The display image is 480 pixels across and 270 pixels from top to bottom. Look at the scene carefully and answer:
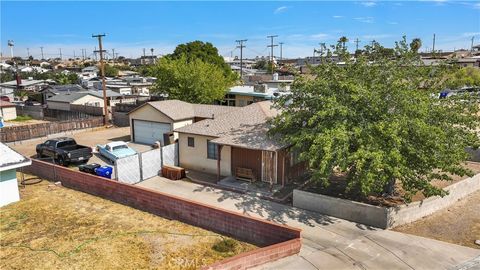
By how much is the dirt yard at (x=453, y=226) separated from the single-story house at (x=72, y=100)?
134ft

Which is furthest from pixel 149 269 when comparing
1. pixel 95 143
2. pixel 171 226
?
pixel 95 143

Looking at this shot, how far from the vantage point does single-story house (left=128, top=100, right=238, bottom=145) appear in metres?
27.2

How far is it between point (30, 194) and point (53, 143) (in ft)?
20.8

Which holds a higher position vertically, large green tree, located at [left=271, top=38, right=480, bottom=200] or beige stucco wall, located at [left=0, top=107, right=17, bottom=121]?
large green tree, located at [left=271, top=38, right=480, bottom=200]

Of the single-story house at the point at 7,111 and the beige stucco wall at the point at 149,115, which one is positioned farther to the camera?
the single-story house at the point at 7,111

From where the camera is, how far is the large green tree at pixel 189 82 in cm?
3581

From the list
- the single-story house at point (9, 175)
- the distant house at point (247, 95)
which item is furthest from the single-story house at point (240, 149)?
the distant house at point (247, 95)

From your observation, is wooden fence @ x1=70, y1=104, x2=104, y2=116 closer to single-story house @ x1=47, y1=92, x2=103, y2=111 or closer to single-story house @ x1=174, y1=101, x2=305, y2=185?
single-story house @ x1=47, y1=92, x2=103, y2=111

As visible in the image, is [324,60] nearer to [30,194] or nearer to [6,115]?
[30,194]

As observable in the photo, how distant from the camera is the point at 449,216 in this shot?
51.2 feet

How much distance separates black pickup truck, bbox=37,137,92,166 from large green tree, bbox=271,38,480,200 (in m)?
13.5

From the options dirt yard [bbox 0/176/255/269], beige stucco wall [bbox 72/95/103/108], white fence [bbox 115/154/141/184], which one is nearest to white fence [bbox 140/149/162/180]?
white fence [bbox 115/154/141/184]

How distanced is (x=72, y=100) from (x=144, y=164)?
94.4ft

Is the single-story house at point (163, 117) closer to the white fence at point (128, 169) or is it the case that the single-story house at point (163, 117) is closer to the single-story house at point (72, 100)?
the white fence at point (128, 169)
